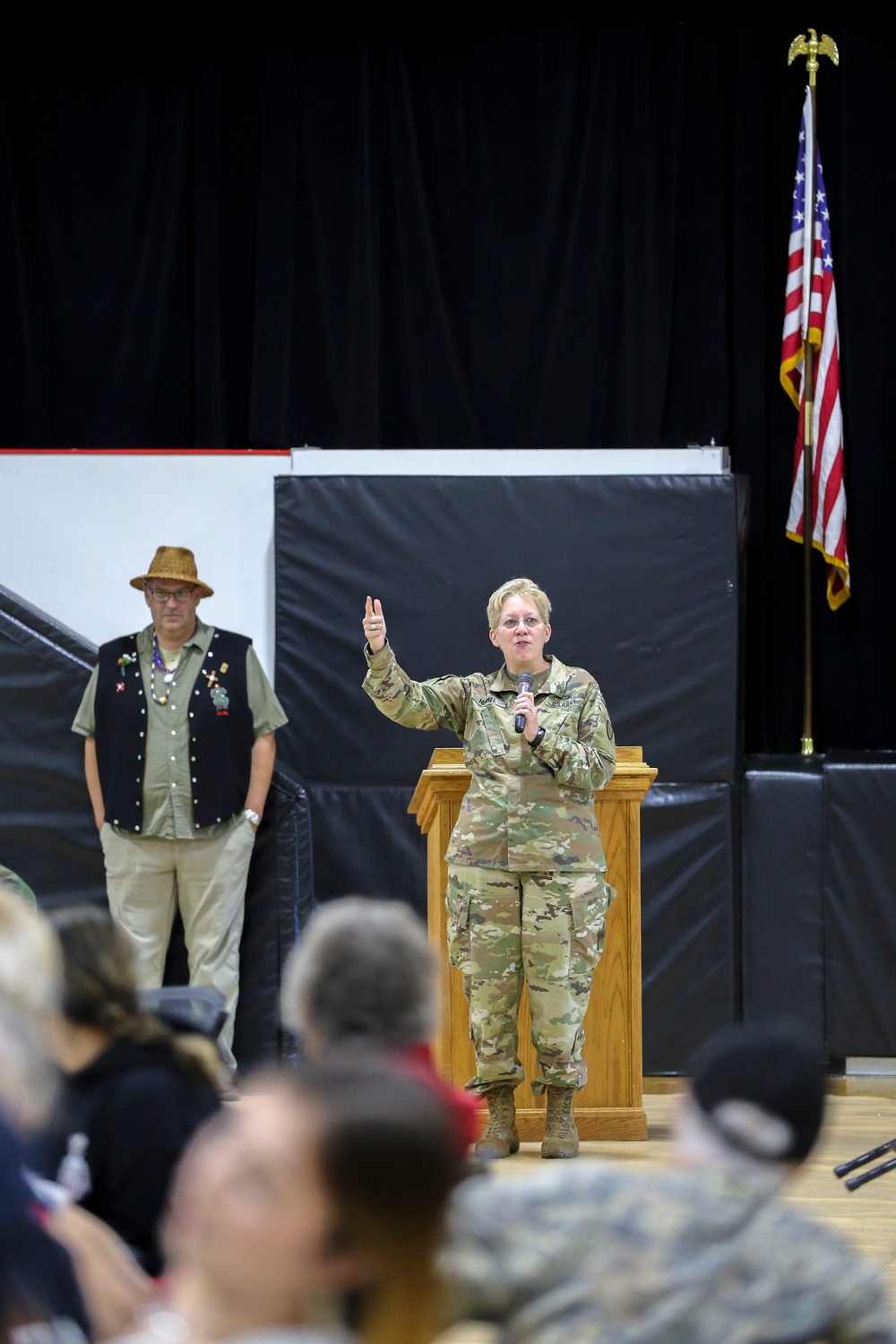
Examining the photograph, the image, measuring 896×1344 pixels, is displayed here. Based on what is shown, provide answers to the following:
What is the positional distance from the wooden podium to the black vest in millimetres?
997

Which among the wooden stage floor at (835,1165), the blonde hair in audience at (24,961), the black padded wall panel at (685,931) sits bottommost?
the wooden stage floor at (835,1165)

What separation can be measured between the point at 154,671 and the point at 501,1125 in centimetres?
200

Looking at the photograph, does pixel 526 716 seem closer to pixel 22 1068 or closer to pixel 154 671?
pixel 154 671

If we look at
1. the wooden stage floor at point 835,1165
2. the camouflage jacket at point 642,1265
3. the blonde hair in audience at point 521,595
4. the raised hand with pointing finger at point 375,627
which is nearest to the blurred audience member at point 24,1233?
the camouflage jacket at point 642,1265

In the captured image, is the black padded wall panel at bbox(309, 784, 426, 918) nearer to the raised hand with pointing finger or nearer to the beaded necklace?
the beaded necklace

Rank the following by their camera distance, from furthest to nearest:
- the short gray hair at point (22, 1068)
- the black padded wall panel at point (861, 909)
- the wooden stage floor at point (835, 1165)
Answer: the black padded wall panel at point (861, 909) < the wooden stage floor at point (835, 1165) < the short gray hair at point (22, 1068)

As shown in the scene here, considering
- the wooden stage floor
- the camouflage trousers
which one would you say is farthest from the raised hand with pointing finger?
→ the wooden stage floor

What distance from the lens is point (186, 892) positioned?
226 inches

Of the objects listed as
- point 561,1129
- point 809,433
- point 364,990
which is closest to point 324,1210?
point 364,990

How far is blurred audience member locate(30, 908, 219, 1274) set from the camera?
6.58 feet

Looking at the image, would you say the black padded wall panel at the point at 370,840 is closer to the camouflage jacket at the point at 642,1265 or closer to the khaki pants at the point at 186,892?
the khaki pants at the point at 186,892

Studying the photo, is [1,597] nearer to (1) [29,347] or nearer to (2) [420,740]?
(2) [420,740]

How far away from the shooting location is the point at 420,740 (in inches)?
250

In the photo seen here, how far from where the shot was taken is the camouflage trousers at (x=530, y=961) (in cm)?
450
